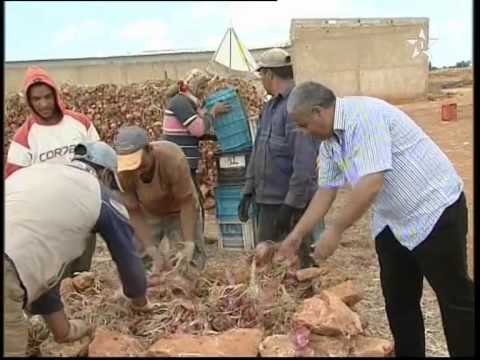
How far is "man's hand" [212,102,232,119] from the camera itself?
6.34m

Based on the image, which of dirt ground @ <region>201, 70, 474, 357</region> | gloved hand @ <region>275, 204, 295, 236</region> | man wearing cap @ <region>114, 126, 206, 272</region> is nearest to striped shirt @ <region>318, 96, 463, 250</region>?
dirt ground @ <region>201, 70, 474, 357</region>

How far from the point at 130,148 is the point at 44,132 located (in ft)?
2.40

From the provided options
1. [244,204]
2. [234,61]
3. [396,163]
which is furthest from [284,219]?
[234,61]

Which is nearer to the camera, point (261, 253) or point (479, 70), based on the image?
point (479, 70)

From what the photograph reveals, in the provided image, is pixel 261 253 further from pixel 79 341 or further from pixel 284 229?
pixel 79 341

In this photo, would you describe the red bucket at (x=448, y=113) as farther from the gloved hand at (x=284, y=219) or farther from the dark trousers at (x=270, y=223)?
the gloved hand at (x=284, y=219)

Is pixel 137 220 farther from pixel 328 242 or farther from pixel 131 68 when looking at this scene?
pixel 131 68

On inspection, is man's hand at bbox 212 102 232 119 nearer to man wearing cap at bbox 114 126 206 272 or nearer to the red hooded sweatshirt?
man wearing cap at bbox 114 126 206 272

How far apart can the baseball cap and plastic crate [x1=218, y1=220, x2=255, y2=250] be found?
8.98ft

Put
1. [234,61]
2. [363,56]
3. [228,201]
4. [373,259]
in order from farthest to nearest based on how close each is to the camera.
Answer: [363,56] < [234,61] < [228,201] < [373,259]

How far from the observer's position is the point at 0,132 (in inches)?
114

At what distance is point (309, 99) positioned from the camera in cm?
312

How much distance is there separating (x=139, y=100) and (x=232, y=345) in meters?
7.71

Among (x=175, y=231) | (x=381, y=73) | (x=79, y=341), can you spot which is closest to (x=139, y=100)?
(x=175, y=231)
